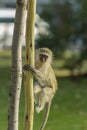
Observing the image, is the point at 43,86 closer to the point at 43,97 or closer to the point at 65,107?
the point at 43,97

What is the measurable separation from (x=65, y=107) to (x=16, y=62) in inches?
276

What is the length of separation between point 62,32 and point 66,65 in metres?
0.99

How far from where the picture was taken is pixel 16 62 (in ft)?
10.0

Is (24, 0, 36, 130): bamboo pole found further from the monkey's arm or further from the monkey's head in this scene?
the monkey's head

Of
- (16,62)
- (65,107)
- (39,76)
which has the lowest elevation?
(65,107)

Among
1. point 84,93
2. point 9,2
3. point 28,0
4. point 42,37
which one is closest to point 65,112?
point 84,93

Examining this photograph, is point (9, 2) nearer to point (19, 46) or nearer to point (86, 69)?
point (86, 69)

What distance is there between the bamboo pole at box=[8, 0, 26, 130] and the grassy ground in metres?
4.54

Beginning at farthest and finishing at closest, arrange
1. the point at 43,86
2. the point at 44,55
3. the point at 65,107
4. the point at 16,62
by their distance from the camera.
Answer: the point at 65,107, the point at 44,55, the point at 43,86, the point at 16,62

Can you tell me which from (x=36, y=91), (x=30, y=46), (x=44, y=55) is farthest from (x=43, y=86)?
(x=30, y=46)

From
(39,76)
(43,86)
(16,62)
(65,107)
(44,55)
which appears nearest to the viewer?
(16,62)

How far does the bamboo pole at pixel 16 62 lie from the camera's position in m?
3.01

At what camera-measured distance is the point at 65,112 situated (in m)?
9.49

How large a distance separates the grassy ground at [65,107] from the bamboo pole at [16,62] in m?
4.54
